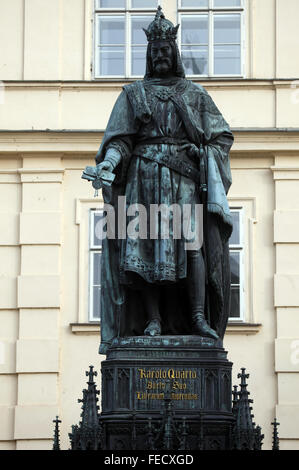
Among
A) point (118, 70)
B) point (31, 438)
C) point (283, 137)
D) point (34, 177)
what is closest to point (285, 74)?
point (283, 137)

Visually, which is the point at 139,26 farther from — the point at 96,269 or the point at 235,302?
the point at 235,302

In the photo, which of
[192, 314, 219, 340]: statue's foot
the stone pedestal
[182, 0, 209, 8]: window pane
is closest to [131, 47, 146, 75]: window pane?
[182, 0, 209, 8]: window pane

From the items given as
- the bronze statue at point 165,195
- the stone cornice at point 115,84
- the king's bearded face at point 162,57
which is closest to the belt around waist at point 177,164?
the bronze statue at point 165,195

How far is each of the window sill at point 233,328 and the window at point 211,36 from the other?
12.3 ft

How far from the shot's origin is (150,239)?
12.5m

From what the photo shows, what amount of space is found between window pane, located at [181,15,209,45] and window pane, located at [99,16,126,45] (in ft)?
2.93

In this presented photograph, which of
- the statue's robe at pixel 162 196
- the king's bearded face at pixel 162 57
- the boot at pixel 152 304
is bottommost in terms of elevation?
the boot at pixel 152 304

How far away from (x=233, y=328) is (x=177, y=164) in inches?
382

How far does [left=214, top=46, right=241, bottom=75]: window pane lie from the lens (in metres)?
23.3

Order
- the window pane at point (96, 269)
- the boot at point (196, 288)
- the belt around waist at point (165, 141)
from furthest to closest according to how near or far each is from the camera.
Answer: the window pane at point (96, 269)
the belt around waist at point (165, 141)
the boot at point (196, 288)

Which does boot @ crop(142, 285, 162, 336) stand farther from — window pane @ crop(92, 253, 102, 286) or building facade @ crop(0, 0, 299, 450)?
window pane @ crop(92, 253, 102, 286)

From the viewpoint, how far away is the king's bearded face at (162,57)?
12.8 m

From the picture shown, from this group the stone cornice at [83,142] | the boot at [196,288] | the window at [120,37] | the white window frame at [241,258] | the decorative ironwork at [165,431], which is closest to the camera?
the decorative ironwork at [165,431]

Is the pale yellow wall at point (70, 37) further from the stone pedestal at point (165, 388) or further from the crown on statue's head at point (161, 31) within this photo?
the stone pedestal at point (165, 388)
